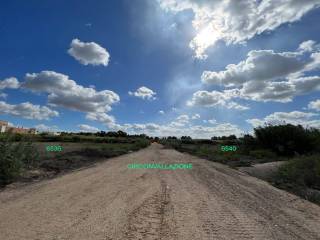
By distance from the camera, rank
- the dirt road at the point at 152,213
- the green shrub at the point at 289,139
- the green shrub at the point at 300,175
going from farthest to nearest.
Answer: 1. the green shrub at the point at 289,139
2. the green shrub at the point at 300,175
3. the dirt road at the point at 152,213

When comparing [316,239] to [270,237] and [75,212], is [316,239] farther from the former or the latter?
[75,212]

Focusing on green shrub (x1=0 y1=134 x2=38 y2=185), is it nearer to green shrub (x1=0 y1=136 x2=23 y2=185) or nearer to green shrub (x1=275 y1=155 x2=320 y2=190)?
green shrub (x1=0 y1=136 x2=23 y2=185)

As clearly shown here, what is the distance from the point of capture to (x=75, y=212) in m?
6.45

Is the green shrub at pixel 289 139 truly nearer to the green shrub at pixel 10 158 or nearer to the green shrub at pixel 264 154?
the green shrub at pixel 264 154

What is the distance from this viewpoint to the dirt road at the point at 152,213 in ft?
16.8

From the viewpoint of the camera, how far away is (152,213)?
648 cm

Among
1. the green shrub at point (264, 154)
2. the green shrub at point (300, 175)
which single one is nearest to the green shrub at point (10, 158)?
the green shrub at point (300, 175)

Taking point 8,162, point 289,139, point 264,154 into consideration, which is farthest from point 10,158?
point 289,139

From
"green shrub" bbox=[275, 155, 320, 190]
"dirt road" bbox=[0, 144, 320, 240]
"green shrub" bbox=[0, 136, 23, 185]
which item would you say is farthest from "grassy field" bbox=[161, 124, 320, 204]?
"green shrub" bbox=[0, 136, 23, 185]

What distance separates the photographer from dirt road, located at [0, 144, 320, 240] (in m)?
5.11

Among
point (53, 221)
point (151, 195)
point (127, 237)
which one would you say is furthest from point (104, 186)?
point (127, 237)

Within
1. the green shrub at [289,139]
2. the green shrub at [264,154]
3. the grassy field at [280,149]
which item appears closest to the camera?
the grassy field at [280,149]

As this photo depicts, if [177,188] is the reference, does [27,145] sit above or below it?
above

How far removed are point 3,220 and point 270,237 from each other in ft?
16.4
